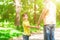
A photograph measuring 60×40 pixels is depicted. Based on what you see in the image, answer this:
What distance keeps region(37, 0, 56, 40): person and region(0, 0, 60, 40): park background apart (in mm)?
78

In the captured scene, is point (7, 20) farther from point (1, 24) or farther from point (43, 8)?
point (43, 8)

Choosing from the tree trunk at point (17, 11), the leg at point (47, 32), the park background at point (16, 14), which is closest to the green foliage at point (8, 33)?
the park background at point (16, 14)

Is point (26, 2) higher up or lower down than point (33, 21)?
higher up

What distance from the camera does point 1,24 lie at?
3.99 meters

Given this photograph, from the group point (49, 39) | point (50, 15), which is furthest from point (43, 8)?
point (49, 39)

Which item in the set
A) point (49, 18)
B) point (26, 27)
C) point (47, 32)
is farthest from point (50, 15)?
point (26, 27)

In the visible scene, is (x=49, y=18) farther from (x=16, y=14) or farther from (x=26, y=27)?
(x=16, y=14)

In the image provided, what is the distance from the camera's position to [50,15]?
12.5 feet

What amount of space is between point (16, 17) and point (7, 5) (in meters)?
0.19

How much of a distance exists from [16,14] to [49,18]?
1.41ft

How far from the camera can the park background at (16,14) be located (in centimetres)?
391

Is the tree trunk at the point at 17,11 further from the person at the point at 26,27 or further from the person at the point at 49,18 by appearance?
the person at the point at 49,18

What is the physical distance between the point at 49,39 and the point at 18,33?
1.29 feet

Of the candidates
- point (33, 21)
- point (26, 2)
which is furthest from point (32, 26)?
point (26, 2)
